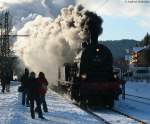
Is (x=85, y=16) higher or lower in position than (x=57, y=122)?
higher

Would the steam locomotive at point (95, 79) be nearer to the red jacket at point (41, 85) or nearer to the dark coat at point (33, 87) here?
the red jacket at point (41, 85)

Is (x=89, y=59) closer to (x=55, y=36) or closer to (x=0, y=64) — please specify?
(x=55, y=36)

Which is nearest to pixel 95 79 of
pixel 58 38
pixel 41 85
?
pixel 41 85

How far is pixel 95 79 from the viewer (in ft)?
82.7

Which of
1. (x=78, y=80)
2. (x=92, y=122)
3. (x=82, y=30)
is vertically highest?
(x=82, y=30)

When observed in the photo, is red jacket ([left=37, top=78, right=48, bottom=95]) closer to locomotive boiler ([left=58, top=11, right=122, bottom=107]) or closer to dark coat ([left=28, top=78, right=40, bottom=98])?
dark coat ([left=28, top=78, right=40, bottom=98])

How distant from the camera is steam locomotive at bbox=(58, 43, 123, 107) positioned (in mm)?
24625

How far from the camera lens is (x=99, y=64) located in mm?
26141

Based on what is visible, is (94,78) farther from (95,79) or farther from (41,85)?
(41,85)

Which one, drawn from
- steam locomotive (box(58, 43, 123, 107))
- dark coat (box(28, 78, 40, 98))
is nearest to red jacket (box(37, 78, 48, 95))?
dark coat (box(28, 78, 40, 98))

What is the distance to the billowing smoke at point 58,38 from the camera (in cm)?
3135

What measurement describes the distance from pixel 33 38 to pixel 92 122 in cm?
3654

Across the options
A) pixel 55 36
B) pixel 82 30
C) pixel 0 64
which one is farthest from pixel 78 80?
pixel 0 64

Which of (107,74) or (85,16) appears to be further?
(85,16)
